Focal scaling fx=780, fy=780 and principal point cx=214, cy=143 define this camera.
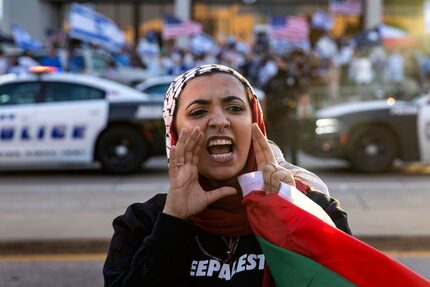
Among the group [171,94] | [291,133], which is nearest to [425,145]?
[291,133]

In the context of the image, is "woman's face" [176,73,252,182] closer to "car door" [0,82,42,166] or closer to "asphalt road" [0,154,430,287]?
"asphalt road" [0,154,430,287]

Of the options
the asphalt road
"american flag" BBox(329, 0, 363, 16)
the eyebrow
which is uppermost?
"american flag" BBox(329, 0, 363, 16)

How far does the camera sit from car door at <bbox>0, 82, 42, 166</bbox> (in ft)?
38.6

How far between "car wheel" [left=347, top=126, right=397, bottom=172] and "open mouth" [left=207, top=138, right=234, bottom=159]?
1001 centimetres

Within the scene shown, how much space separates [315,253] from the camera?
1.91m

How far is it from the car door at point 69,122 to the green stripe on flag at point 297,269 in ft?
32.9

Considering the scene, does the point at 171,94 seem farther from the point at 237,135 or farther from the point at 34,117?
the point at 34,117

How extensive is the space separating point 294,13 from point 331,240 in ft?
107

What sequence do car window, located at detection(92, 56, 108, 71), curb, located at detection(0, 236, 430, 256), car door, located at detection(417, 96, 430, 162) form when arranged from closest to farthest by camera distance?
curb, located at detection(0, 236, 430, 256)
car door, located at detection(417, 96, 430, 162)
car window, located at detection(92, 56, 108, 71)

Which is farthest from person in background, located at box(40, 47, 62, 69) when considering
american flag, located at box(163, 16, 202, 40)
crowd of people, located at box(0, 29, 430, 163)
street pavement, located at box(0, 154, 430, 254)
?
street pavement, located at box(0, 154, 430, 254)

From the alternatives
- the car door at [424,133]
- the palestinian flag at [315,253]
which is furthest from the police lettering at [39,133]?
the palestinian flag at [315,253]

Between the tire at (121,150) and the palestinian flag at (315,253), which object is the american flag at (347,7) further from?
the palestinian flag at (315,253)

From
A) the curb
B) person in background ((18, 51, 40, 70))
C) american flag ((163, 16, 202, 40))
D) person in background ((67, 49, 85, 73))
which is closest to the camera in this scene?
the curb

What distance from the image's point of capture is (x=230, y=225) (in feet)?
6.84
